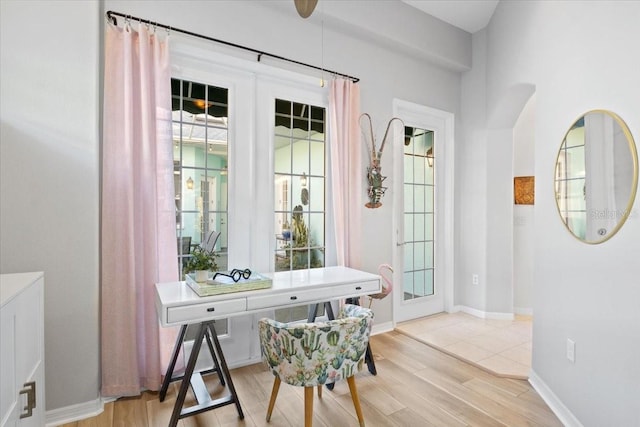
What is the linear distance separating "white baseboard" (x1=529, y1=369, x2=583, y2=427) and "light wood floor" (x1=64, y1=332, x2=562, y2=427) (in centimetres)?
4

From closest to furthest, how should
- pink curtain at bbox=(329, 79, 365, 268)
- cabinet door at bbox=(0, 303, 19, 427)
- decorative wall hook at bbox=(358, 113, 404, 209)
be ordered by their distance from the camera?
cabinet door at bbox=(0, 303, 19, 427) < pink curtain at bbox=(329, 79, 365, 268) < decorative wall hook at bbox=(358, 113, 404, 209)

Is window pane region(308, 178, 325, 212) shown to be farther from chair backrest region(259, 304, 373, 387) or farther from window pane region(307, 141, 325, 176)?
chair backrest region(259, 304, 373, 387)

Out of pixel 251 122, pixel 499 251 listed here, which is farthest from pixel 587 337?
pixel 251 122

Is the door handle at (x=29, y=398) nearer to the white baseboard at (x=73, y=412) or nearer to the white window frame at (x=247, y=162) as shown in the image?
the white baseboard at (x=73, y=412)

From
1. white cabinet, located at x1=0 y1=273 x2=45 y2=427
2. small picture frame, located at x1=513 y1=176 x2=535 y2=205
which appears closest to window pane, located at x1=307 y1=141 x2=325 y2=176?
white cabinet, located at x1=0 y1=273 x2=45 y2=427

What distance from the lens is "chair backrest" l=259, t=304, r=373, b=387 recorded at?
1.70 m

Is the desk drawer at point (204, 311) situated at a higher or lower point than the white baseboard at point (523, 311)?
higher

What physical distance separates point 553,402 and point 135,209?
298 cm

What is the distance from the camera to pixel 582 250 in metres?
1.99

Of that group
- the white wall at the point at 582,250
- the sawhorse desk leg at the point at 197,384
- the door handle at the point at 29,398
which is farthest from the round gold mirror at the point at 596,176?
the door handle at the point at 29,398

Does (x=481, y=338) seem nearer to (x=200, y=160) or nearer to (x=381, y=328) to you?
(x=381, y=328)

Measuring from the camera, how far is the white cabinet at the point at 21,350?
1248mm

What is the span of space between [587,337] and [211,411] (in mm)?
2258

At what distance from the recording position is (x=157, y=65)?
2.31 metres
